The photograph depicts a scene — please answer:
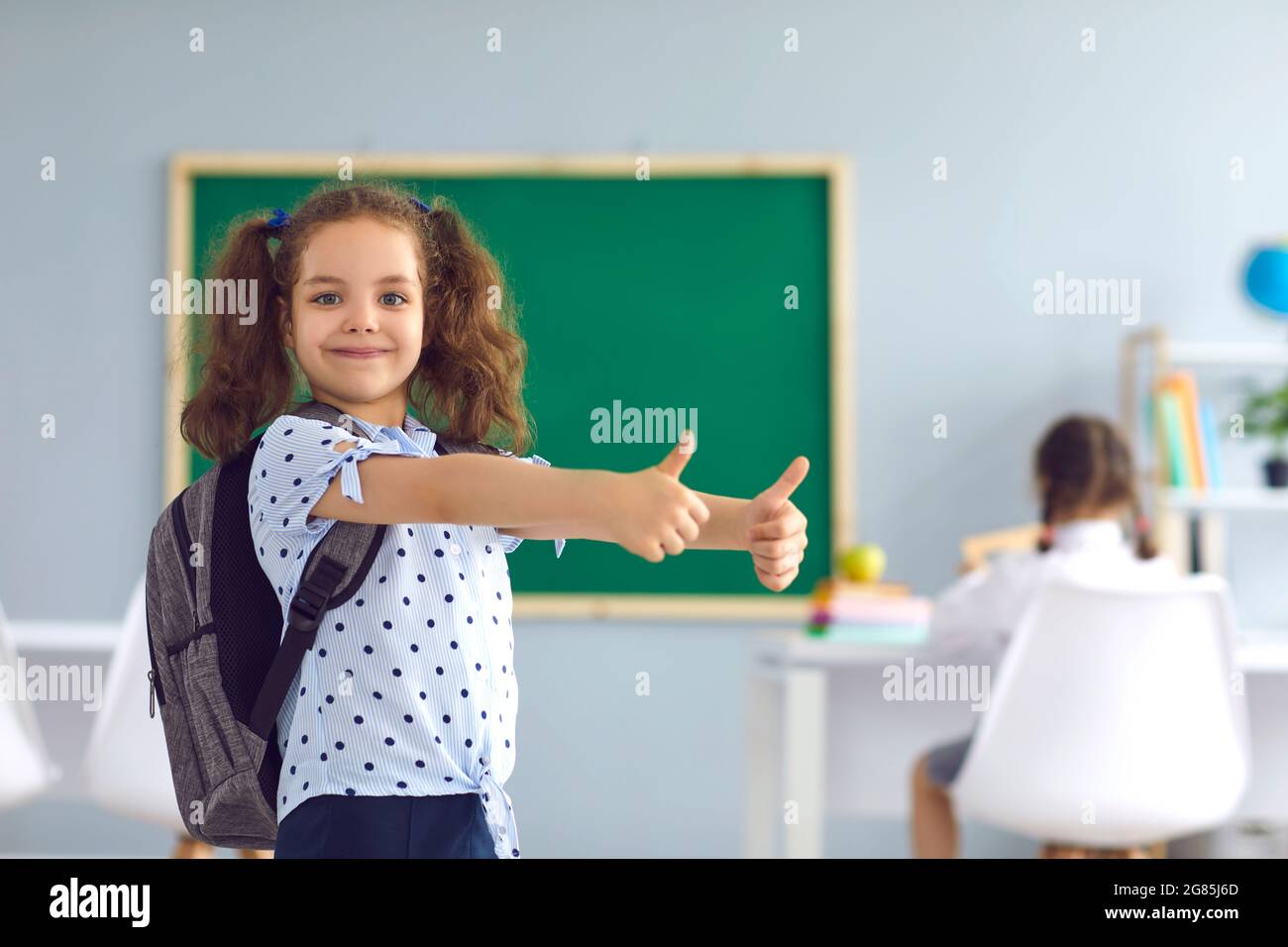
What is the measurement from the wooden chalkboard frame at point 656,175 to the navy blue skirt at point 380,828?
8.32ft

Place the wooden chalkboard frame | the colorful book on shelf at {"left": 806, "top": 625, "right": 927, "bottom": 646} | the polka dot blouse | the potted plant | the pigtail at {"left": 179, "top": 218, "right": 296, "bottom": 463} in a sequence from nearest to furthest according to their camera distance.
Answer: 1. the polka dot blouse
2. the pigtail at {"left": 179, "top": 218, "right": 296, "bottom": 463}
3. the colorful book on shelf at {"left": 806, "top": 625, "right": 927, "bottom": 646}
4. the potted plant
5. the wooden chalkboard frame

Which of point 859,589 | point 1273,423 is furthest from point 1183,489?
point 859,589

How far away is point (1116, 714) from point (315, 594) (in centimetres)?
152

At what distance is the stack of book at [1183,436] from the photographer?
10.0 feet

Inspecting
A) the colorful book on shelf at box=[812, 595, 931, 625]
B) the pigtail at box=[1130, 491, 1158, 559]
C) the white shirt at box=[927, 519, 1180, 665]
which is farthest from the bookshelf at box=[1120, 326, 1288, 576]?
the colorful book on shelf at box=[812, 595, 931, 625]

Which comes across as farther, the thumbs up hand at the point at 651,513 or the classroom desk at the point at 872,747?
the classroom desk at the point at 872,747

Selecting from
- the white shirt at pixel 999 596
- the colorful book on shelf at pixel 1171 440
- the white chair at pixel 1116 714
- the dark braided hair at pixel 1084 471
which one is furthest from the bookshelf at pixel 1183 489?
the white chair at pixel 1116 714

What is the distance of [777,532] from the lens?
0.68 metres

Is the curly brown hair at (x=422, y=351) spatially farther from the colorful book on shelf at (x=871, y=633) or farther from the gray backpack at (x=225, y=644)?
the colorful book on shelf at (x=871, y=633)

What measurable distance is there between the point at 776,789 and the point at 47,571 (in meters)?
2.02

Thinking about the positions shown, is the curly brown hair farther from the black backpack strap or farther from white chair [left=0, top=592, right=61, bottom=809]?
white chair [left=0, top=592, right=61, bottom=809]

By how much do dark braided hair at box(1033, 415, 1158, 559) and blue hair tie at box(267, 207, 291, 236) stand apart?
1880 millimetres

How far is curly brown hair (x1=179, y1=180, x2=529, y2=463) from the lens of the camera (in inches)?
32.2

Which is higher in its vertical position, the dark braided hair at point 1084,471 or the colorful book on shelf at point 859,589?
the dark braided hair at point 1084,471
